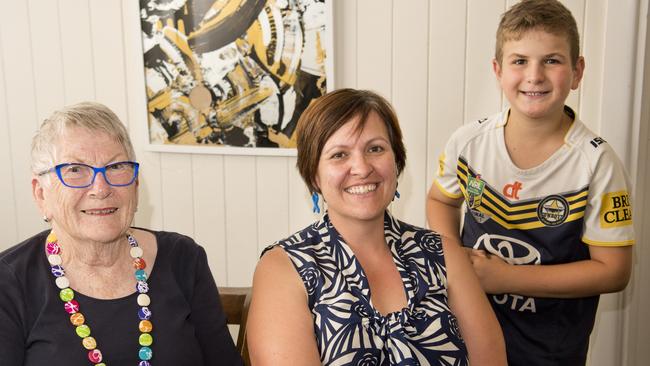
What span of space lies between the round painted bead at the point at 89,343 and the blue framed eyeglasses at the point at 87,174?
0.33m

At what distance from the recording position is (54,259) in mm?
1467

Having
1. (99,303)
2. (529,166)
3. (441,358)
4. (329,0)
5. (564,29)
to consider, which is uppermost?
(329,0)

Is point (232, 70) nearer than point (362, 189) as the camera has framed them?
No

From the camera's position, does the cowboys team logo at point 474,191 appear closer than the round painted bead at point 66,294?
No

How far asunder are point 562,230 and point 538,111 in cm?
32

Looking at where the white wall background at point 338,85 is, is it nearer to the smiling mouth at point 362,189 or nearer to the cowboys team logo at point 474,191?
the cowboys team logo at point 474,191

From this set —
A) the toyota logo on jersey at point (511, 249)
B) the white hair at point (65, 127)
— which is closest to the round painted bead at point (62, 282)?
the white hair at point (65, 127)

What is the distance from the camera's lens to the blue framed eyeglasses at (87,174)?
140cm

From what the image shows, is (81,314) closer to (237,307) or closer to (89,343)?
(89,343)

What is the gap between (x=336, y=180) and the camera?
1.48 m

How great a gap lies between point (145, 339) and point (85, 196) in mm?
344

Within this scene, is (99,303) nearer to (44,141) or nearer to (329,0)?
(44,141)

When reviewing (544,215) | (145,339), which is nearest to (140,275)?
(145,339)

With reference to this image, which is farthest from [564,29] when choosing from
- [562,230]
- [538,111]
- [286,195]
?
[286,195]
